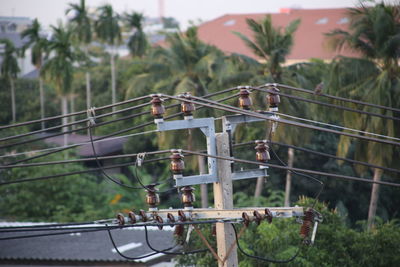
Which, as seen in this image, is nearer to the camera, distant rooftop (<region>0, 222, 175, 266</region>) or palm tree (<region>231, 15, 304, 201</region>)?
distant rooftop (<region>0, 222, 175, 266</region>)

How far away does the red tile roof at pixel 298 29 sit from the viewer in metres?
63.3

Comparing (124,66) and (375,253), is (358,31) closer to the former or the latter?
(375,253)

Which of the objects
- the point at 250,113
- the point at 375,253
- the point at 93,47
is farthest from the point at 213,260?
the point at 93,47

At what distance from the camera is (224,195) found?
11.6 meters

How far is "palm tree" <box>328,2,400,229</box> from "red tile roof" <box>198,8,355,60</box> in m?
33.6

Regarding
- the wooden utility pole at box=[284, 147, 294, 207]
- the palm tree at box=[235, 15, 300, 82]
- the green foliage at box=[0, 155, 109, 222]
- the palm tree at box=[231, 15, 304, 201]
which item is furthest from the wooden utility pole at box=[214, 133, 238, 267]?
the green foliage at box=[0, 155, 109, 222]

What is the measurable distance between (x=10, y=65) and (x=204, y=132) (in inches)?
2113

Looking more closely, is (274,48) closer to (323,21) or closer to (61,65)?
(61,65)

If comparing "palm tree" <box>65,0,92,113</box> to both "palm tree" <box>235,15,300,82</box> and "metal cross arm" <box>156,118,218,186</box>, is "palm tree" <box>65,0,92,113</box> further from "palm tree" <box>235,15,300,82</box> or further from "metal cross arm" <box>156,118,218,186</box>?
"metal cross arm" <box>156,118,218,186</box>

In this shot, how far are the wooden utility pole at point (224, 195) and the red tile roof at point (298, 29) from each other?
50.9 m

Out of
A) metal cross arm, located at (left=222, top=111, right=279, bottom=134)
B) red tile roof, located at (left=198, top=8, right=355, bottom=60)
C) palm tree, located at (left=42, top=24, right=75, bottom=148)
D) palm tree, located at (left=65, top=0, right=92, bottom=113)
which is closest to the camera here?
metal cross arm, located at (left=222, top=111, right=279, bottom=134)

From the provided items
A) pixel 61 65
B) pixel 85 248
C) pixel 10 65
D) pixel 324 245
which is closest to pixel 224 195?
pixel 324 245

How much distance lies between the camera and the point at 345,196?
38500mm

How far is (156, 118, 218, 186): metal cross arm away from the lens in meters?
11.4
